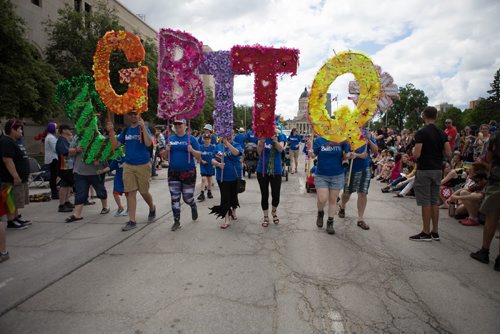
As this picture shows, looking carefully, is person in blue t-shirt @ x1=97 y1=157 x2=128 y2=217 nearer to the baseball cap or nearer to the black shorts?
the black shorts

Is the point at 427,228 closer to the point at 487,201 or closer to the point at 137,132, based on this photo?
the point at 487,201

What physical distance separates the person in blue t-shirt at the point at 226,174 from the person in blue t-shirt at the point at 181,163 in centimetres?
41

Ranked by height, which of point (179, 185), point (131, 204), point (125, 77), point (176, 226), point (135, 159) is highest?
point (125, 77)

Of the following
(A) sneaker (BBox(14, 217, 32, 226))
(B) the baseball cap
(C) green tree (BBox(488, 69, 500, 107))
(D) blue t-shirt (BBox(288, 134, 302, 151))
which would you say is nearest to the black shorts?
(A) sneaker (BBox(14, 217, 32, 226))

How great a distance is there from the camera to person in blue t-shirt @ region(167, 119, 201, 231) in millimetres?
5824

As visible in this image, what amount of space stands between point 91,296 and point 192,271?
3.76 ft

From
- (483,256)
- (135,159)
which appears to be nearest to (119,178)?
(135,159)

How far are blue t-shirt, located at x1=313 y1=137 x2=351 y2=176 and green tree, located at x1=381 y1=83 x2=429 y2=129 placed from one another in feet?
287

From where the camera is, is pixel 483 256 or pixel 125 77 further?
pixel 125 77

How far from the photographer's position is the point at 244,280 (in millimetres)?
3816

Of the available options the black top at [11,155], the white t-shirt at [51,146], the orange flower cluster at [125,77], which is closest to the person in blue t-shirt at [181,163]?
the orange flower cluster at [125,77]

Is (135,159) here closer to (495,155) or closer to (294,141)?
(495,155)

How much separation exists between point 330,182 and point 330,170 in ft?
0.76

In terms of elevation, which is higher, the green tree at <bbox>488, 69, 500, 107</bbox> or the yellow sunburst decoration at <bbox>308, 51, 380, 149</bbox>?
the green tree at <bbox>488, 69, 500, 107</bbox>
